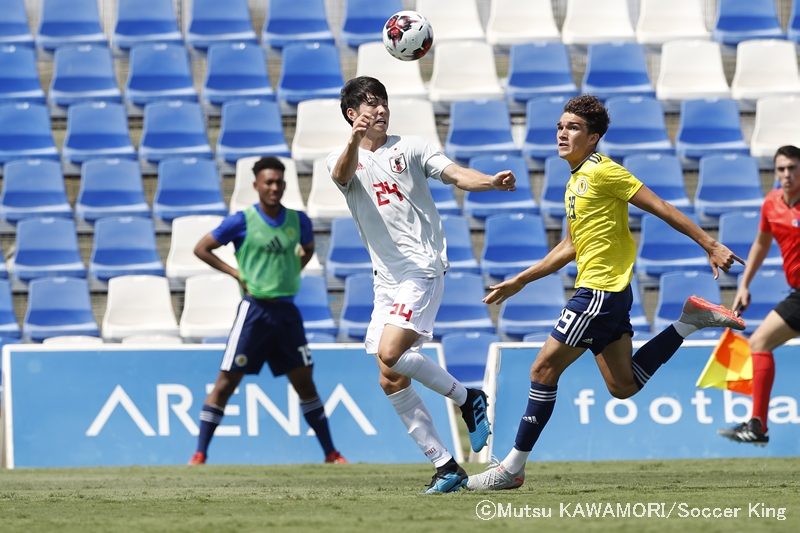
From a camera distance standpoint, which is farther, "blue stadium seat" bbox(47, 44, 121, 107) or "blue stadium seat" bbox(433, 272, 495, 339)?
"blue stadium seat" bbox(47, 44, 121, 107)

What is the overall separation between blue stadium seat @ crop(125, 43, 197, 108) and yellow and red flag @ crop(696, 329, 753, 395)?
25.0 ft

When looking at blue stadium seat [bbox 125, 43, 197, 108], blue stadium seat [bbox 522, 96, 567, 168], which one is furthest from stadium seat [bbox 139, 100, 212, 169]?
blue stadium seat [bbox 522, 96, 567, 168]

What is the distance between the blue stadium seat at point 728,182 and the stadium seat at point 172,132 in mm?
5122

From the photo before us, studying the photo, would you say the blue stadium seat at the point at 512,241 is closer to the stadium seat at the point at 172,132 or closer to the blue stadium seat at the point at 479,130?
the blue stadium seat at the point at 479,130

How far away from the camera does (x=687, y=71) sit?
15188 mm

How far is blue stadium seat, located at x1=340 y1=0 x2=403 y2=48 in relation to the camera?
1579cm

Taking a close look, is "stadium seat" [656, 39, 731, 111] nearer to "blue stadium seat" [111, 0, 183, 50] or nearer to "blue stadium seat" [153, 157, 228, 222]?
"blue stadium seat" [153, 157, 228, 222]

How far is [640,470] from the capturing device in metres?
8.92

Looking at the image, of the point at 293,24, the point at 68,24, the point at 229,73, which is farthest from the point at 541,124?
the point at 68,24

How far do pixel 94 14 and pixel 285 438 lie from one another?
7.38m

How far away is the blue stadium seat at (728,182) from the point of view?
45.4 feet

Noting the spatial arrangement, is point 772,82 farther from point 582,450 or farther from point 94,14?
point 94,14

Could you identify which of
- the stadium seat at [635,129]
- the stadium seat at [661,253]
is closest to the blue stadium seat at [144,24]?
the stadium seat at [635,129]

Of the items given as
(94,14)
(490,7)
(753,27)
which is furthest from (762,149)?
(94,14)
